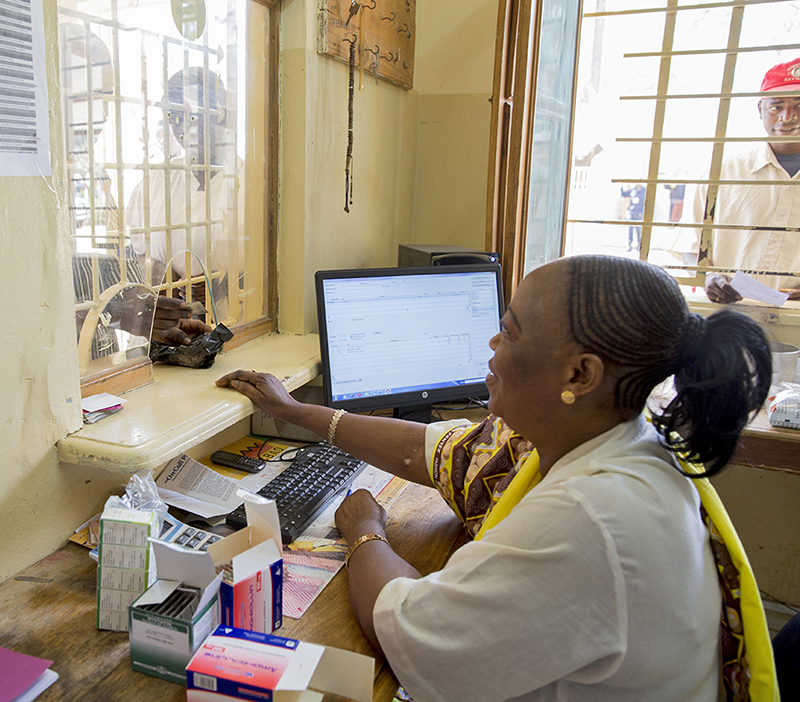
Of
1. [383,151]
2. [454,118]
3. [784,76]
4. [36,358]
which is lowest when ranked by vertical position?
[36,358]

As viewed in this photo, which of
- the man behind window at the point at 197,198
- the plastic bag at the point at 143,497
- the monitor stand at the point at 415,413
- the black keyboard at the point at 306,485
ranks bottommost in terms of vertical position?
the black keyboard at the point at 306,485

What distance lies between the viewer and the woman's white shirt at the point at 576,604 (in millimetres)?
740

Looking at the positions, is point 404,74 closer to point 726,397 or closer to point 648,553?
point 726,397

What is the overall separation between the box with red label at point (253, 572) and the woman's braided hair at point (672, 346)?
0.54m

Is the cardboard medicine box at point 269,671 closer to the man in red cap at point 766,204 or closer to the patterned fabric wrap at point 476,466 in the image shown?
the patterned fabric wrap at point 476,466

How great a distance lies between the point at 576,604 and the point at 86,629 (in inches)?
28.5

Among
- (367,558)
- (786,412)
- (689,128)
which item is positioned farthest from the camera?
A: (689,128)

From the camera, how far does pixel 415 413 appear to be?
1791 mm

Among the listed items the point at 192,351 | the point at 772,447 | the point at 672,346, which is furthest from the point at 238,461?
the point at 772,447

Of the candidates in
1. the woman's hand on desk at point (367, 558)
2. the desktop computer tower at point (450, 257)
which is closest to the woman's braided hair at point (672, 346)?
the woman's hand on desk at point (367, 558)

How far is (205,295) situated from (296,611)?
92 centimetres

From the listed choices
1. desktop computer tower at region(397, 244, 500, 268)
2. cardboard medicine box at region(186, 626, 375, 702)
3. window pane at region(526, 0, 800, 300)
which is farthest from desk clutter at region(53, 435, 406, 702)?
window pane at region(526, 0, 800, 300)

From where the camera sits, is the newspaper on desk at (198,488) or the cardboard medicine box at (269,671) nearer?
the cardboard medicine box at (269,671)

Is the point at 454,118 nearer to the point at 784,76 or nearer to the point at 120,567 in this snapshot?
the point at 784,76
